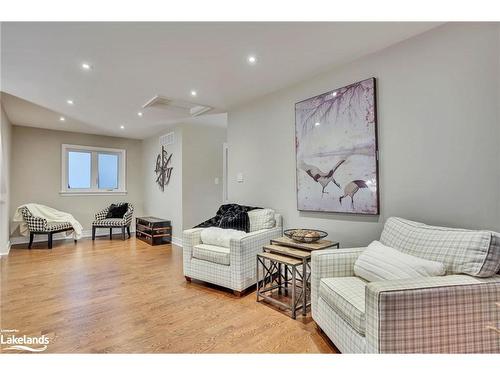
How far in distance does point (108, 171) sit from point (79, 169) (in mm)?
586

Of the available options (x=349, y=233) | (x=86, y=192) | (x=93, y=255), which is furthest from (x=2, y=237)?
(x=349, y=233)

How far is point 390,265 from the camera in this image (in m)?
1.67

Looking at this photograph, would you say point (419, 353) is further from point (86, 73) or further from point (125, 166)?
point (125, 166)

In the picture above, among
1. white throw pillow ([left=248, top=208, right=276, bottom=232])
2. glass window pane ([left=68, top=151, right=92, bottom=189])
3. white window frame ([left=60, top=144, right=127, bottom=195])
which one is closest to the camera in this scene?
white throw pillow ([left=248, top=208, right=276, bottom=232])

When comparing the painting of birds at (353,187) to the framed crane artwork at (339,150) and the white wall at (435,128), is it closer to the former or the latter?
the framed crane artwork at (339,150)

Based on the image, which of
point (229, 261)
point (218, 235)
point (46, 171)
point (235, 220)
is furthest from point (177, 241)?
point (46, 171)

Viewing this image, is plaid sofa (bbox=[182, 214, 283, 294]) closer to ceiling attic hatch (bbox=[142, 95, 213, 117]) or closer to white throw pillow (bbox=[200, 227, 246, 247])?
white throw pillow (bbox=[200, 227, 246, 247])

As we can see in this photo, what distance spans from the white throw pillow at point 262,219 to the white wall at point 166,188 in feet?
7.39

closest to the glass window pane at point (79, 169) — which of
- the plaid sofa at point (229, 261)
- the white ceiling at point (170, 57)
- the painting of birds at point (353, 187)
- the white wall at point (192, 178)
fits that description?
the white wall at point (192, 178)

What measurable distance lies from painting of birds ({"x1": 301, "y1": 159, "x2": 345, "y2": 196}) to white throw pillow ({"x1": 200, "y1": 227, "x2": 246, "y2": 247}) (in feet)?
3.27

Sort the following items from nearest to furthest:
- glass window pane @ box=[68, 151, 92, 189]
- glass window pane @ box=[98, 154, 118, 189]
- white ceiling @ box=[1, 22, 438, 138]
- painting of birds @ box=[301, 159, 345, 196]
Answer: white ceiling @ box=[1, 22, 438, 138]
painting of birds @ box=[301, 159, 345, 196]
glass window pane @ box=[68, 151, 92, 189]
glass window pane @ box=[98, 154, 118, 189]

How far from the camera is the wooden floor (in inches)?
71.4

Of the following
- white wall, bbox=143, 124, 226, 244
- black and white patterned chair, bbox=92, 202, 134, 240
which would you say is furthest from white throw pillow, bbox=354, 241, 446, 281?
black and white patterned chair, bbox=92, 202, 134, 240
